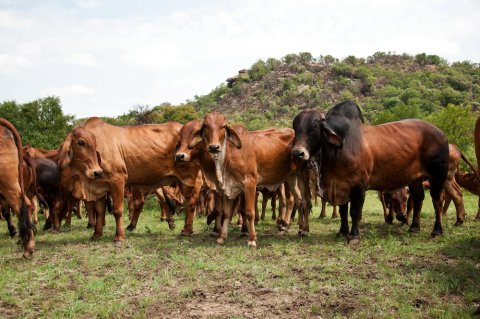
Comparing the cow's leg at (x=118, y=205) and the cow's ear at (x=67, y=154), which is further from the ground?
the cow's ear at (x=67, y=154)

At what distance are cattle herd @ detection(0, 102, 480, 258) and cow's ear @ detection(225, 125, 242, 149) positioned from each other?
2cm

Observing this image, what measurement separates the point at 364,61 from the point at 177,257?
422 feet

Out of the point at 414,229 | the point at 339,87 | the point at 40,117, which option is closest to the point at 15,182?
the point at 414,229

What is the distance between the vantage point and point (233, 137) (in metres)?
8.46

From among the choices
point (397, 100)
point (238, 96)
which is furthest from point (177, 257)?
point (238, 96)

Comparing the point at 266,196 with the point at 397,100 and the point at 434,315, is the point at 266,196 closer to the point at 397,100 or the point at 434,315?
the point at 434,315

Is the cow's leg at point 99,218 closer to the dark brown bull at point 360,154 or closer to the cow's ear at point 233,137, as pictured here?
the cow's ear at point 233,137

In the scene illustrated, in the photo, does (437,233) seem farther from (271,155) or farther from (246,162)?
(246,162)

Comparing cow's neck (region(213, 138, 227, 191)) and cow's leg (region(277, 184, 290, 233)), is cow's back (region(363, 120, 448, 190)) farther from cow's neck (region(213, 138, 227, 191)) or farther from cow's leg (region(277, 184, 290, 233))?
cow's neck (region(213, 138, 227, 191))

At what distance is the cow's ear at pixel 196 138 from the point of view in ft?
28.0

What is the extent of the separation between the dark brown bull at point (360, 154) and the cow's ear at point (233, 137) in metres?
0.99

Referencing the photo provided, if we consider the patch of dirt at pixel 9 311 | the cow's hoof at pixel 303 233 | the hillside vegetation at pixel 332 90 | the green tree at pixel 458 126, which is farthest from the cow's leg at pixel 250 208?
the hillside vegetation at pixel 332 90

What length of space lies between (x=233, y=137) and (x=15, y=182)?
3.81m

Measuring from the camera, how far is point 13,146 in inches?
320
